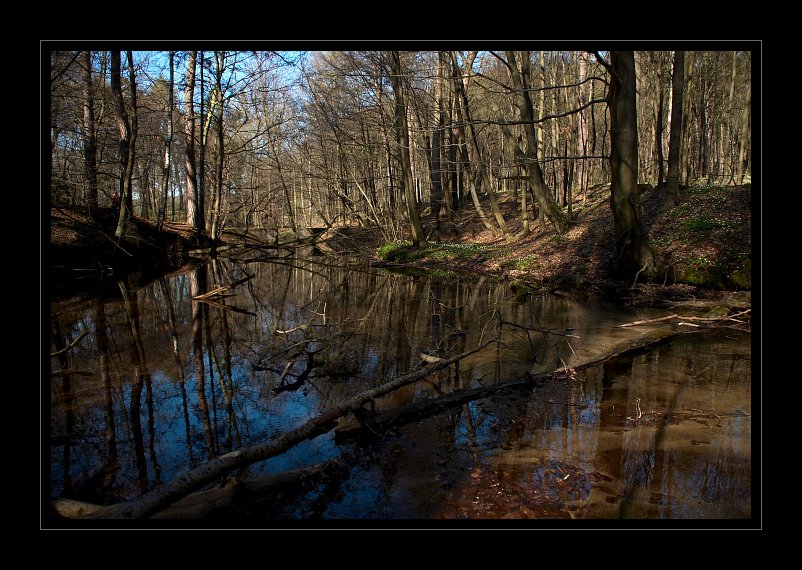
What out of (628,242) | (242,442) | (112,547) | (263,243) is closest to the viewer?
(112,547)

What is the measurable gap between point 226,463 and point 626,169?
42.5 ft

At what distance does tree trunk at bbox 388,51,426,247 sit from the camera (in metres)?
21.7

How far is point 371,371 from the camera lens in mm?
7473

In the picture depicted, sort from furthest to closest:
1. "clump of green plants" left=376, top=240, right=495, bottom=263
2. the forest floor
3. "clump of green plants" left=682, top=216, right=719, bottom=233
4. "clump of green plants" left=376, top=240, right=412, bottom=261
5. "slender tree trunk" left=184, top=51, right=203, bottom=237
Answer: "clump of green plants" left=376, top=240, right=412, bottom=261
"slender tree trunk" left=184, top=51, right=203, bottom=237
"clump of green plants" left=376, top=240, right=495, bottom=263
"clump of green plants" left=682, top=216, right=719, bottom=233
the forest floor

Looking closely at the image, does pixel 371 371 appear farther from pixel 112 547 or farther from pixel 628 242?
pixel 628 242

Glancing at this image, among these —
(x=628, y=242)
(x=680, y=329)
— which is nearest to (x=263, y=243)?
(x=628, y=242)

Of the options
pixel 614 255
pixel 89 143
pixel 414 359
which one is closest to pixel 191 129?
pixel 89 143

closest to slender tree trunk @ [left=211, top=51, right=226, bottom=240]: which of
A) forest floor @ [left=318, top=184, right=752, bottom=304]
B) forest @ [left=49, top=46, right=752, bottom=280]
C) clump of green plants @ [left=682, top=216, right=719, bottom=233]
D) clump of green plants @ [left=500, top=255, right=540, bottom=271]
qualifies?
forest @ [left=49, top=46, right=752, bottom=280]

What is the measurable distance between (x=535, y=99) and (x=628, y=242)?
21.8m

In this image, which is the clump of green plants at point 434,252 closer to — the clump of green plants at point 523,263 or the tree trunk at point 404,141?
the tree trunk at point 404,141

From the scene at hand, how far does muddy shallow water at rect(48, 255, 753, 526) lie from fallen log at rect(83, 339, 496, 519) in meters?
0.19

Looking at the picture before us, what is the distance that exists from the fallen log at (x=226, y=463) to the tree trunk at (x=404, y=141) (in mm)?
17367

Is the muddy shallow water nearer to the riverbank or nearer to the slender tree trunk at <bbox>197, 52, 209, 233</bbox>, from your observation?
the riverbank

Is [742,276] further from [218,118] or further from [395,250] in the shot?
[218,118]
